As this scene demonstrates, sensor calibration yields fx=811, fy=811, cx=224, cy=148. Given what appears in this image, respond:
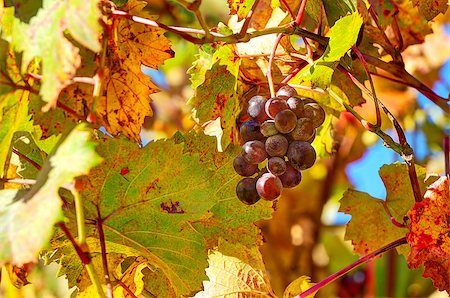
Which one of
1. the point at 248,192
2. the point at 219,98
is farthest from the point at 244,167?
the point at 219,98

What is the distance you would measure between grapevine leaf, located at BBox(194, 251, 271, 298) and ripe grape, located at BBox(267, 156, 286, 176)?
19 cm

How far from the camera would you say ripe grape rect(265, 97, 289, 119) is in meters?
0.85

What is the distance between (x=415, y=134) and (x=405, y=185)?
936 mm

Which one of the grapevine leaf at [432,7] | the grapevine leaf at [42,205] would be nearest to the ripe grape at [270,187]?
the grapevine leaf at [42,205]

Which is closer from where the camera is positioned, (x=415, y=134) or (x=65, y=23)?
(x=65, y=23)

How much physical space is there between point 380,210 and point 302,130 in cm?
35

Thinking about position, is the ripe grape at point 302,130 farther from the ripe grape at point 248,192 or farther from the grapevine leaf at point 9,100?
the grapevine leaf at point 9,100

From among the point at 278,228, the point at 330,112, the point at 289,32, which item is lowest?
the point at 278,228

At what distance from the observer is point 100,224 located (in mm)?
884

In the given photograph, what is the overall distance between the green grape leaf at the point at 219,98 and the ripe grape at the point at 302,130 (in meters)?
0.13

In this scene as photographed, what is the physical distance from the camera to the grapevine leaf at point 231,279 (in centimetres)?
98

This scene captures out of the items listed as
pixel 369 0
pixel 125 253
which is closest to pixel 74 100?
pixel 125 253

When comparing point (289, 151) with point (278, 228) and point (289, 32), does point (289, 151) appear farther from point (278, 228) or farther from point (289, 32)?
point (278, 228)

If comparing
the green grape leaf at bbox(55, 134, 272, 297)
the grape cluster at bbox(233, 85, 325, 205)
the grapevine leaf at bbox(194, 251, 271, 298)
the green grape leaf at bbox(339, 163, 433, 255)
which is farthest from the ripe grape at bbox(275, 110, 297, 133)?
the green grape leaf at bbox(339, 163, 433, 255)
